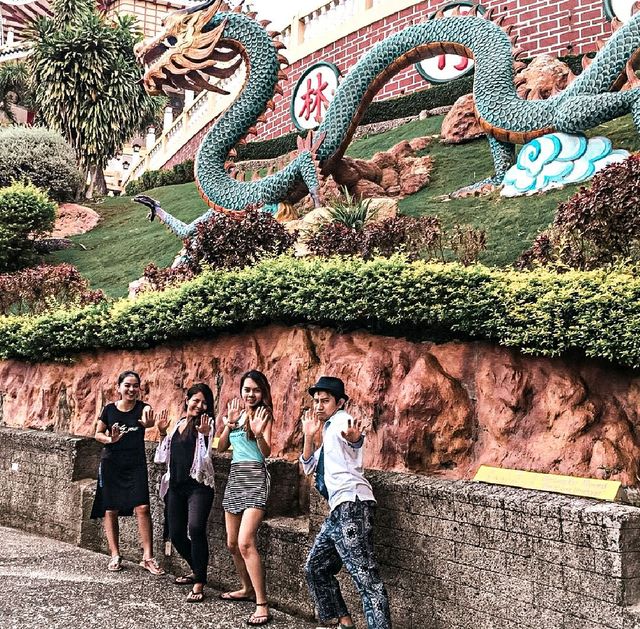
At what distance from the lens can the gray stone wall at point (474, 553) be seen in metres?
3.50

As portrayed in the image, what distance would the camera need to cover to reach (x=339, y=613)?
13.9 ft

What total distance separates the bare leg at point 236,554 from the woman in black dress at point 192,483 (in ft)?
0.62

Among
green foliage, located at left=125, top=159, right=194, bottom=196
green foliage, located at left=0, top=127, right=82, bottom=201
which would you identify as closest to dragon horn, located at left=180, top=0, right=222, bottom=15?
green foliage, located at left=0, top=127, right=82, bottom=201

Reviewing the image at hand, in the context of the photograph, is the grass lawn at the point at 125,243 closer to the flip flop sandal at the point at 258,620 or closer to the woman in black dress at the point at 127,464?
the woman in black dress at the point at 127,464

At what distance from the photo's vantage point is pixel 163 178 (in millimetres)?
26062

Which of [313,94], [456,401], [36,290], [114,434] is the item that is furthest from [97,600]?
[313,94]

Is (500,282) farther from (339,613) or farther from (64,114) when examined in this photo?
(64,114)

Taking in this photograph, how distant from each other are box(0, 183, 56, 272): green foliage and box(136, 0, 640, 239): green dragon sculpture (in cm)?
532

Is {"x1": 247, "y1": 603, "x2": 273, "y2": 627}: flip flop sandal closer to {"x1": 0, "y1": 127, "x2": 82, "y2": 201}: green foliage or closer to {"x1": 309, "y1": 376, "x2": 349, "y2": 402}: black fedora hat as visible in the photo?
{"x1": 309, "y1": 376, "x2": 349, "y2": 402}: black fedora hat

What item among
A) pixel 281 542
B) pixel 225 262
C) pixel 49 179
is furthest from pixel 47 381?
pixel 49 179

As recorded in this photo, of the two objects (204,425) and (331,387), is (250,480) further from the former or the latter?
(331,387)

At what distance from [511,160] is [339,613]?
8658mm

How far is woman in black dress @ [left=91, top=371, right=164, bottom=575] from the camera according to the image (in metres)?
5.80

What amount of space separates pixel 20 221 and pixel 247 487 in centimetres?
1296
